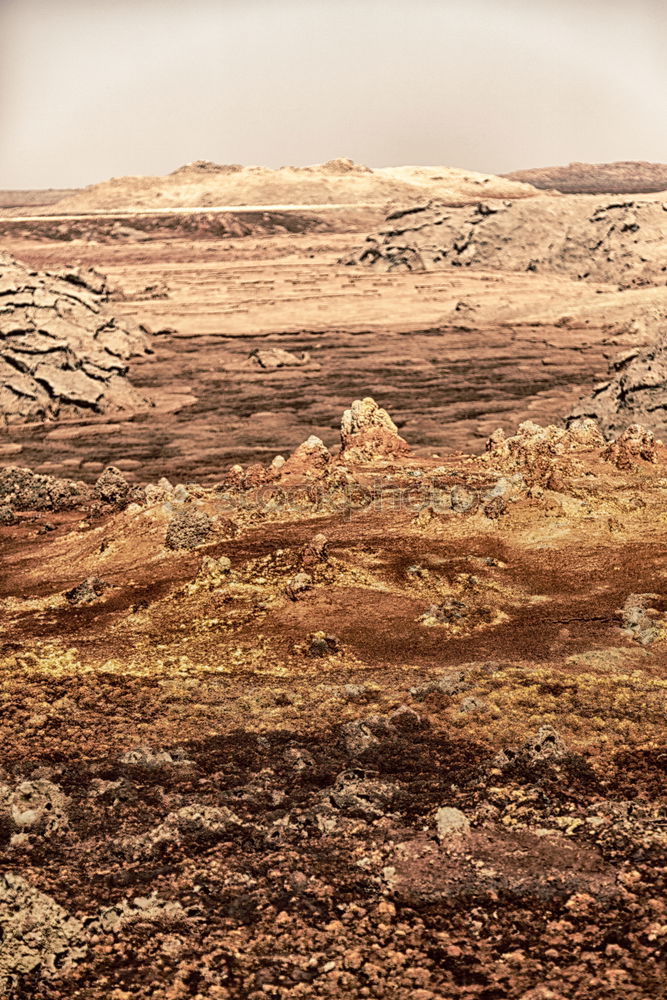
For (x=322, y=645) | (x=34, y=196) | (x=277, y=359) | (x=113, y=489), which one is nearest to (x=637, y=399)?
(x=113, y=489)

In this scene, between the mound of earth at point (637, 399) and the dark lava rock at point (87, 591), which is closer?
the dark lava rock at point (87, 591)

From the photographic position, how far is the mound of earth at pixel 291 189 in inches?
3317

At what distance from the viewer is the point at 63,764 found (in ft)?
21.6

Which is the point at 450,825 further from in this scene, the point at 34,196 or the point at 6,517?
the point at 34,196

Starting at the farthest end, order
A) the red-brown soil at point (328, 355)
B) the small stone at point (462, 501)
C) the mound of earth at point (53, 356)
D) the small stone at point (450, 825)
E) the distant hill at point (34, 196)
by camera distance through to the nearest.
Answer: the distant hill at point (34, 196) → the mound of earth at point (53, 356) → the red-brown soil at point (328, 355) → the small stone at point (462, 501) → the small stone at point (450, 825)

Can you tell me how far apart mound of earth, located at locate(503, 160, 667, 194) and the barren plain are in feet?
394

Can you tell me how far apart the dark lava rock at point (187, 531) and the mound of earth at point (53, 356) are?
16886mm

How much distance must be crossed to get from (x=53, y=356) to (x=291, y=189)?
6548 cm

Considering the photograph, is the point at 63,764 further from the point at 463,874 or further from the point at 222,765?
the point at 463,874

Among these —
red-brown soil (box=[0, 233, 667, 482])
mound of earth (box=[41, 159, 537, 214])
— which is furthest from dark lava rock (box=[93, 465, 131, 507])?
mound of earth (box=[41, 159, 537, 214])

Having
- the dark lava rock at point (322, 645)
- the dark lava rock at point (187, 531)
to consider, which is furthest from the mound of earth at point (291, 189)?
the dark lava rock at point (322, 645)

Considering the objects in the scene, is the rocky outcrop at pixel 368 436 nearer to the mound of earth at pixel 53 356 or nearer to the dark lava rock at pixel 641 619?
the dark lava rock at pixel 641 619

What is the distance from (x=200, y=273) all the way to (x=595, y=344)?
24.9 m

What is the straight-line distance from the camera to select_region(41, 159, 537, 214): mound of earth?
8425 cm
